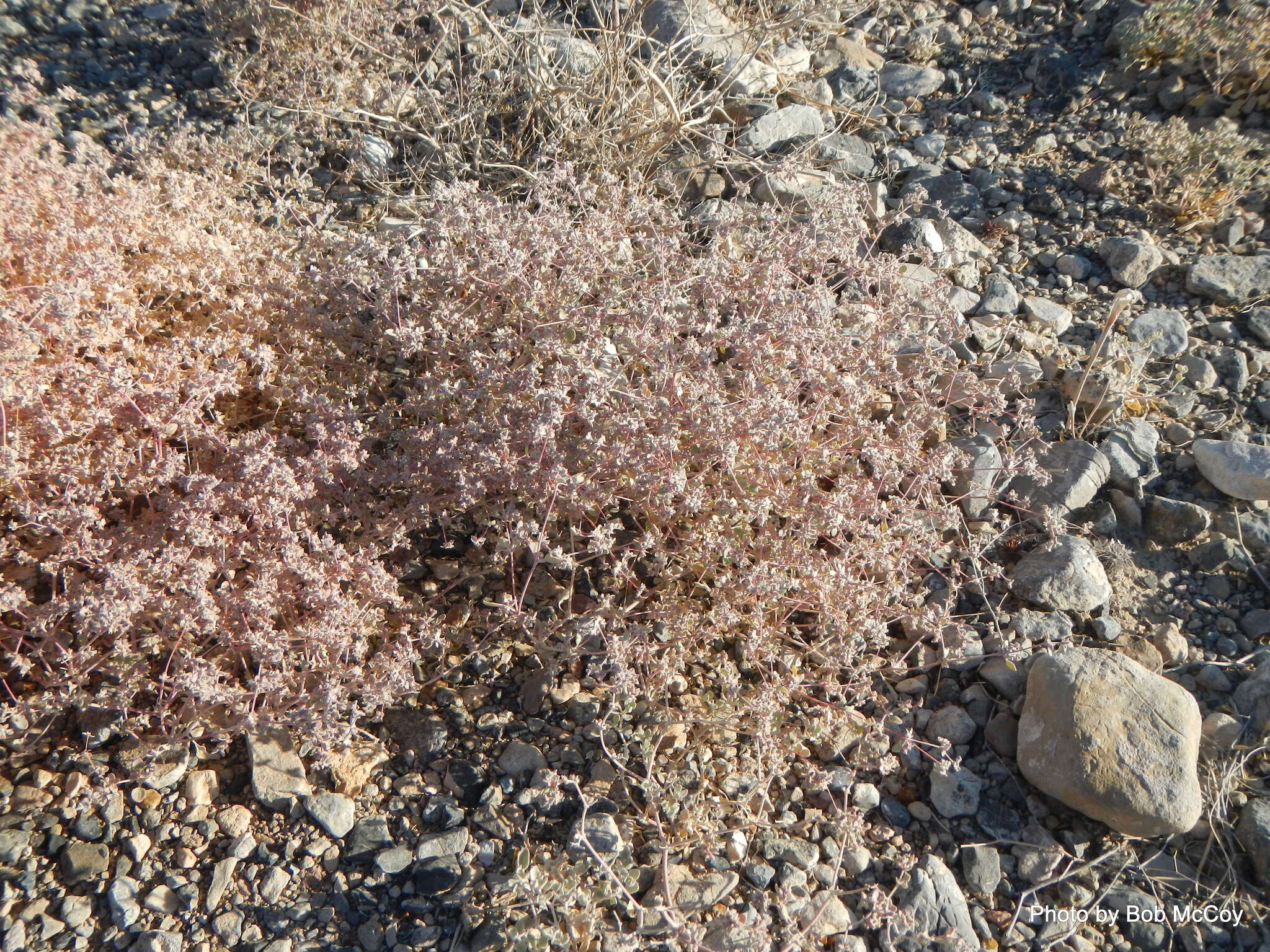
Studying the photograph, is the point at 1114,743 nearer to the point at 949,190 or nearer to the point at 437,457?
the point at 437,457

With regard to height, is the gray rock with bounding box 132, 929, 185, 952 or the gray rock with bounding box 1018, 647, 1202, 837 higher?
the gray rock with bounding box 1018, 647, 1202, 837

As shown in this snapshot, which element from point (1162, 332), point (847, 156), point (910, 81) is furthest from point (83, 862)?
point (910, 81)

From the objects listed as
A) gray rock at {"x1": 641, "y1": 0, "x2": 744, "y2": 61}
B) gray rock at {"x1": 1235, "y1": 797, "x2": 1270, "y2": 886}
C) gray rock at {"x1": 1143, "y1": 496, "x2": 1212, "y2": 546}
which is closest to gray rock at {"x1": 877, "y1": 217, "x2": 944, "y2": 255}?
gray rock at {"x1": 641, "y1": 0, "x2": 744, "y2": 61}

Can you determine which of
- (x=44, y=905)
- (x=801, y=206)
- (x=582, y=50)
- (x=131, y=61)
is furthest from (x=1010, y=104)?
(x=44, y=905)

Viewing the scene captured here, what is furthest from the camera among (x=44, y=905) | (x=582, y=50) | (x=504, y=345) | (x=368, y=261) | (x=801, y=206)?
(x=582, y=50)

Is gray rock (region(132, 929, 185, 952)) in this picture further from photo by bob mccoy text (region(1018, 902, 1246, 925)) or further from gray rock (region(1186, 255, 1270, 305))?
gray rock (region(1186, 255, 1270, 305))

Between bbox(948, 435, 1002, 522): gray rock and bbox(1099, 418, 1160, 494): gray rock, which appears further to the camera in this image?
bbox(1099, 418, 1160, 494): gray rock

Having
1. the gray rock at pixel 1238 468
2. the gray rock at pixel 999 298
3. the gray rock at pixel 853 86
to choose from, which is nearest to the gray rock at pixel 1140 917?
the gray rock at pixel 1238 468

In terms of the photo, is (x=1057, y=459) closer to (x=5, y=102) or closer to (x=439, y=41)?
(x=439, y=41)
